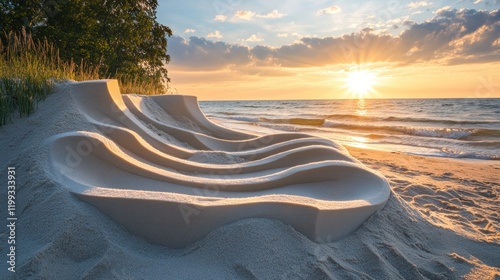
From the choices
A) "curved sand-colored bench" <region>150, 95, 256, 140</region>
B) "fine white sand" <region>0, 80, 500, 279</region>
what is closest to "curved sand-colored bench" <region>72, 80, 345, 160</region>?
"fine white sand" <region>0, 80, 500, 279</region>

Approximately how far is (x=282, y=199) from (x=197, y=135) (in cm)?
250

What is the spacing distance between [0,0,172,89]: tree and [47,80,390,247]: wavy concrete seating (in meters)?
8.71

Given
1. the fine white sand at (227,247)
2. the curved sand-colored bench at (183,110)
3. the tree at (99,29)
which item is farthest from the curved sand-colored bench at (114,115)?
the tree at (99,29)

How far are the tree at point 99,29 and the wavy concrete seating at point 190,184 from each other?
871 centimetres

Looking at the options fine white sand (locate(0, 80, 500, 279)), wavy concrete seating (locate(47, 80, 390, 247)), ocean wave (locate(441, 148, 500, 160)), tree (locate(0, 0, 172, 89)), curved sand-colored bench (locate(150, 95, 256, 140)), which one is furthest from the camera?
tree (locate(0, 0, 172, 89))

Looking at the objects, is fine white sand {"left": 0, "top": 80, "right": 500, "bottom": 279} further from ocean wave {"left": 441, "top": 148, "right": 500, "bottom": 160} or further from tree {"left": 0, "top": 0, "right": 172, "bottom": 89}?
tree {"left": 0, "top": 0, "right": 172, "bottom": 89}

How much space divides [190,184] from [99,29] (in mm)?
12333

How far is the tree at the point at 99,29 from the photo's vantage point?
11.2m

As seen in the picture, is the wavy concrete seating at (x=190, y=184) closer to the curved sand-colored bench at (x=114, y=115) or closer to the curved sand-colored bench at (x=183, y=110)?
the curved sand-colored bench at (x=114, y=115)

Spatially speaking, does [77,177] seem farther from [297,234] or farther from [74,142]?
[297,234]

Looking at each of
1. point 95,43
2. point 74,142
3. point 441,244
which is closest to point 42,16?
point 95,43

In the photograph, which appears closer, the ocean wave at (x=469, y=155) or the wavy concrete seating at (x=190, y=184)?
the wavy concrete seating at (x=190, y=184)

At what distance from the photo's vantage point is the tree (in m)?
11.2

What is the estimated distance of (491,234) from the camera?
2.81 metres
